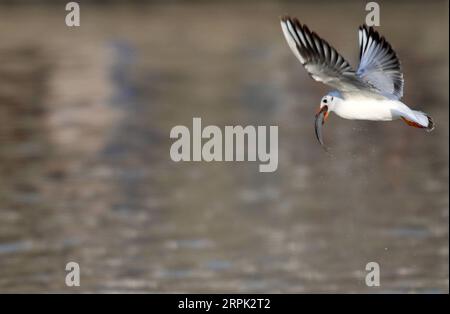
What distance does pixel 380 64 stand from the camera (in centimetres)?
938

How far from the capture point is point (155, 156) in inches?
682

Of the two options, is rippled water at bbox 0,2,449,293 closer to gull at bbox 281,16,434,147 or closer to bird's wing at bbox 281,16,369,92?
gull at bbox 281,16,434,147

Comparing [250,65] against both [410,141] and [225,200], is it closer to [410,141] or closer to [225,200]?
[410,141]

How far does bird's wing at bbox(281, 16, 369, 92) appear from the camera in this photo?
328 inches

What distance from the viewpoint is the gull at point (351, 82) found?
8367 mm

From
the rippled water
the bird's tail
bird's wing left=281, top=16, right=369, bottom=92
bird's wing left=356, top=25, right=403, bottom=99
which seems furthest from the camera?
the rippled water

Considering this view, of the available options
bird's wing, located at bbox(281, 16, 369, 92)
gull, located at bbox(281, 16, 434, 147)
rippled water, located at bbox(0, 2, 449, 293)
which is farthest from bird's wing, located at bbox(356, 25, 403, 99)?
rippled water, located at bbox(0, 2, 449, 293)

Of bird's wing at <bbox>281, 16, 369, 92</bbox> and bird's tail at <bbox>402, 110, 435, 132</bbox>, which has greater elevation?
bird's wing at <bbox>281, 16, 369, 92</bbox>

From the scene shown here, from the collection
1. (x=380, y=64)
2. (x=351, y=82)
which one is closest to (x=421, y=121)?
(x=351, y=82)

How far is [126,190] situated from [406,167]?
12.6ft

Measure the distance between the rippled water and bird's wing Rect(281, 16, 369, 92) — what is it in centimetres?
326

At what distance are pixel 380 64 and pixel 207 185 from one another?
20.0ft

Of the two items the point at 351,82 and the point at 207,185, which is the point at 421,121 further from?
the point at 207,185

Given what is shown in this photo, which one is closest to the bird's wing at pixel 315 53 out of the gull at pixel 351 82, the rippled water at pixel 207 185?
the gull at pixel 351 82
